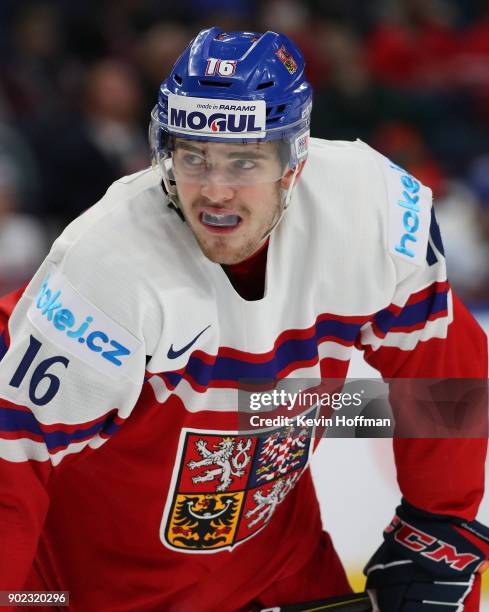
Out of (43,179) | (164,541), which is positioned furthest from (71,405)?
(43,179)

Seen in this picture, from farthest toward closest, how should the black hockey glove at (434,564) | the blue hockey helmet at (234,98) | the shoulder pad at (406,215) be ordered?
1. the black hockey glove at (434,564)
2. the shoulder pad at (406,215)
3. the blue hockey helmet at (234,98)

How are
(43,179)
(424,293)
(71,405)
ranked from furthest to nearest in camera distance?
(43,179)
(424,293)
(71,405)

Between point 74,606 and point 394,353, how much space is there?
0.80 metres

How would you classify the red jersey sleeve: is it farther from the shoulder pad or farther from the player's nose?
the player's nose

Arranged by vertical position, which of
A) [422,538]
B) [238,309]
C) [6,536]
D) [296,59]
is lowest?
[422,538]

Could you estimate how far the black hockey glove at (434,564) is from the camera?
2.28 m

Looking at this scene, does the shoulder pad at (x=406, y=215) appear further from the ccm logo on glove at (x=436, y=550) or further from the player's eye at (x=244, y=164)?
the ccm logo on glove at (x=436, y=550)

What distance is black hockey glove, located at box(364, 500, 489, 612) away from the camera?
2277mm

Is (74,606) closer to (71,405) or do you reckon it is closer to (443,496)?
(71,405)

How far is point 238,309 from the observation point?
6.37 ft

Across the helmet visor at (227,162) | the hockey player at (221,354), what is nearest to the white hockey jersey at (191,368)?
the hockey player at (221,354)

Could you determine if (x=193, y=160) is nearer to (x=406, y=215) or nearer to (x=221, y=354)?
(x=221, y=354)

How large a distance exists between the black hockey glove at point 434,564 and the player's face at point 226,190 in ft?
2.49

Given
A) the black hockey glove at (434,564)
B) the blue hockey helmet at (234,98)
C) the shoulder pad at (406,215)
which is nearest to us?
the blue hockey helmet at (234,98)
